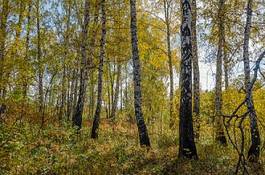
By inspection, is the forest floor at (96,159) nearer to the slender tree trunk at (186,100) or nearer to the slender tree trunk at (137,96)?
the slender tree trunk at (186,100)

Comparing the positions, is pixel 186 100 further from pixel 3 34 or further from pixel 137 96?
pixel 3 34

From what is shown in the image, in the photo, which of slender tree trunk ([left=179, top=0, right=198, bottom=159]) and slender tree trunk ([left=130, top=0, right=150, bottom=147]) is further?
slender tree trunk ([left=130, top=0, right=150, bottom=147])

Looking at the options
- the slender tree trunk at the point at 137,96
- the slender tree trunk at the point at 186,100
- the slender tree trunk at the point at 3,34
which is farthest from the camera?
the slender tree trunk at the point at 3,34

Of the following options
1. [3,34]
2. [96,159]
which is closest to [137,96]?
[96,159]

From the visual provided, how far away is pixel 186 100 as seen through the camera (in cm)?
1066

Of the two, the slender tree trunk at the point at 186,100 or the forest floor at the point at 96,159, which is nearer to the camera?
the forest floor at the point at 96,159

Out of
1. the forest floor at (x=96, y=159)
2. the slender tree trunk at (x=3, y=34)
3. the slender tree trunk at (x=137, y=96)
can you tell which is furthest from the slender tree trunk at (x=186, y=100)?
the slender tree trunk at (x=3, y=34)

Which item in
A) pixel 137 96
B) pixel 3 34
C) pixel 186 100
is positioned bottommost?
pixel 186 100

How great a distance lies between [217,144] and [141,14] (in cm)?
1589

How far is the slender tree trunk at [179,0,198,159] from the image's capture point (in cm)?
1047

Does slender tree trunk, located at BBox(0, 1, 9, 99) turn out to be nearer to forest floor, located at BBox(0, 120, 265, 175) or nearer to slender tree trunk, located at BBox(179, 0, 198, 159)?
forest floor, located at BBox(0, 120, 265, 175)

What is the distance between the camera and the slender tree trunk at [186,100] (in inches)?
412

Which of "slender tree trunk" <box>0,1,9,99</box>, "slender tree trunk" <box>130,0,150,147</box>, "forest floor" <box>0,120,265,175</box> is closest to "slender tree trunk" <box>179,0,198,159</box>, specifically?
"forest floor" <box>0,120,265,175</box>

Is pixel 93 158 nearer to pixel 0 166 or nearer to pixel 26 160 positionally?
pixel 26 160
